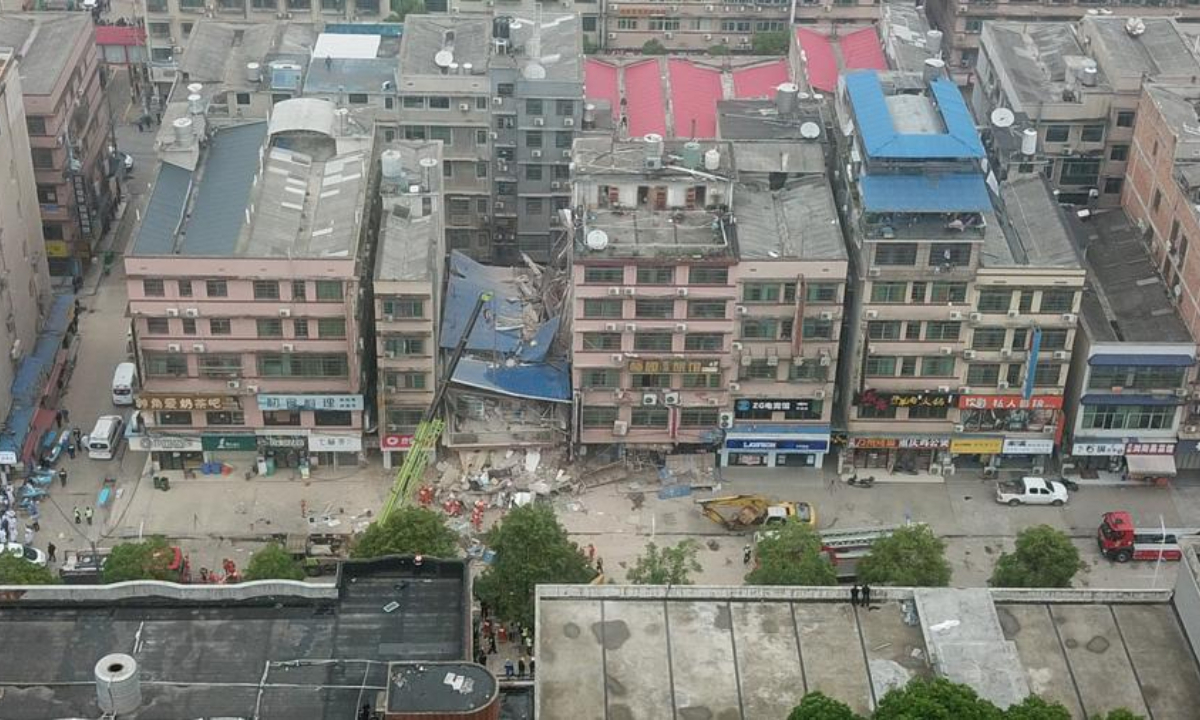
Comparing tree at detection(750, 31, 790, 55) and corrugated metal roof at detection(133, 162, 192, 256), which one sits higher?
corrugated metal roof at detection(133, 162, 192, 256)

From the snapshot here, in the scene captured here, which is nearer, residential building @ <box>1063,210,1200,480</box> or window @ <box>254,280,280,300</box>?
window @ <box>254,280,280,300</box>

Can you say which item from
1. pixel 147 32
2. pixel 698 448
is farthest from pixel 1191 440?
pixel 147 32

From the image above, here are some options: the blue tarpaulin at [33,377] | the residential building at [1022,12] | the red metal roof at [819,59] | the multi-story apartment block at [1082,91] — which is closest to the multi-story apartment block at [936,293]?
the multi-story apartment block at [1082,91]

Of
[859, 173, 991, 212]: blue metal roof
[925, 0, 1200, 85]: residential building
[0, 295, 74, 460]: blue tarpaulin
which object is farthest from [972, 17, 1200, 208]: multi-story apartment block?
[0, 295, 74, 460]: blue tarpaulin

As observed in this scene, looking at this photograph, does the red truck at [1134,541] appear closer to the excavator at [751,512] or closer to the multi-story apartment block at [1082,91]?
the excavator at [751,512]

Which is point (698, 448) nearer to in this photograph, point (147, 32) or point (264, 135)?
point (264, 135)

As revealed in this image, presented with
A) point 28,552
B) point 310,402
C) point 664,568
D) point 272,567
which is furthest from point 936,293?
point 28,552

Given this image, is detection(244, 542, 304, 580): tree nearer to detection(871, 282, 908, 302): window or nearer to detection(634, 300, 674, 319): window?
detection(634, 300, 674, 319): window
